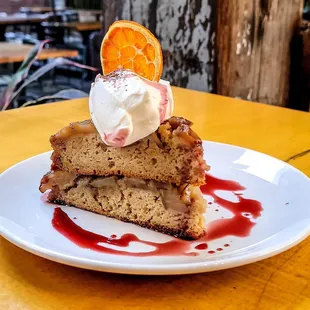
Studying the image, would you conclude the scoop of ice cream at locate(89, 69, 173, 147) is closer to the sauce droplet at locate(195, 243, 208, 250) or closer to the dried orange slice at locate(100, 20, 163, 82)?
the dried orange slice at locate(100, 20, 163, 82)

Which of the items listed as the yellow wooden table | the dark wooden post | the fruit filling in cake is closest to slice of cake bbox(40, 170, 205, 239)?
the fruit filling in cake

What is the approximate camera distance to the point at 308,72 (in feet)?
9.25

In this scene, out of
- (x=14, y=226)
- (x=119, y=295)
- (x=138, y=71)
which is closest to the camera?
(x=119, y=295)

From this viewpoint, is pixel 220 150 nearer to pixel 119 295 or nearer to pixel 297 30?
pixel 119 295

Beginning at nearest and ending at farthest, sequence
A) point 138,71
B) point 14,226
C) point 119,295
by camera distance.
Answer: point 119,295 < point 14,226 < point 138,71

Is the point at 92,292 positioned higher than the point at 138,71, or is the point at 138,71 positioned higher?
the point at 138,71

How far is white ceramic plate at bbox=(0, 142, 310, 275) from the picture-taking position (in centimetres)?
72

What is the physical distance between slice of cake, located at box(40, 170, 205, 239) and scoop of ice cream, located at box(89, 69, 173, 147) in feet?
0.33

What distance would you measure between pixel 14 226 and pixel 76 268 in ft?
0.49

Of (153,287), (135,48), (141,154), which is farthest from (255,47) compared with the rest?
(153,287)

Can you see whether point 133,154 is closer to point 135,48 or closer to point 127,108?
point 127,108

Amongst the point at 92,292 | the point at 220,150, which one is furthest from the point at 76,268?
the point at 220,150

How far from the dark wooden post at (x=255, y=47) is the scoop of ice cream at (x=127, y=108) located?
160cm

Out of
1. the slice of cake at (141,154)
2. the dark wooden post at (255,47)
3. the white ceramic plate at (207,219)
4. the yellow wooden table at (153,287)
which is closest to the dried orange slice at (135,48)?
the slice of cake at (141,154)
